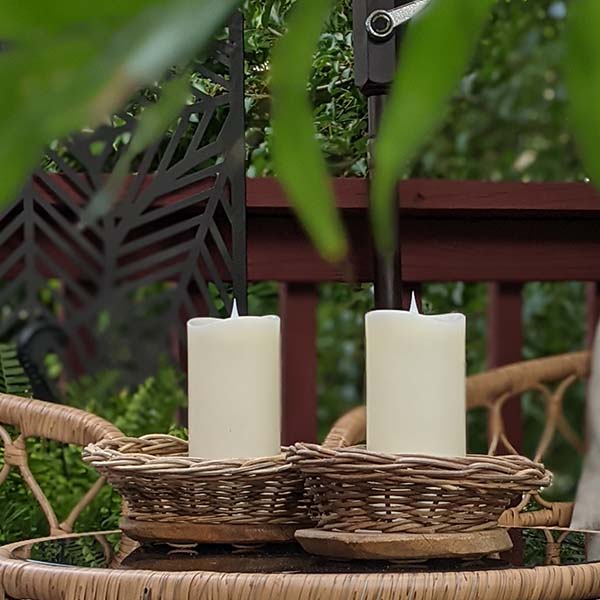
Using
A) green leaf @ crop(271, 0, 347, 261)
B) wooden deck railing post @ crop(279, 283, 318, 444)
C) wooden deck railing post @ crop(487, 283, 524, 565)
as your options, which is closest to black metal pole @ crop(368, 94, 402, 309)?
wooden deck railing post @ crop(279, 283, 318, 444)

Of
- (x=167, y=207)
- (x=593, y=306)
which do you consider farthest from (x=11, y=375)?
(x=593, y=306)

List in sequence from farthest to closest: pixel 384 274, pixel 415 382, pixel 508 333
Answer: pixel 508 333
pixel 384 274
pixel 415 382

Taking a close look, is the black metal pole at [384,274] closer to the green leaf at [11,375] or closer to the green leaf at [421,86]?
the green leaf at [11,375]

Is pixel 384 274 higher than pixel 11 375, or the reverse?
pixel 384 274

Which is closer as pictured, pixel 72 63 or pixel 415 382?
pixel 72 63

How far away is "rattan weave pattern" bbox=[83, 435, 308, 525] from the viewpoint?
0.80 metres

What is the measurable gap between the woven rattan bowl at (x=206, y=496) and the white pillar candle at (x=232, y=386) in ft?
0.08

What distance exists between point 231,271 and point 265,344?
1.79 feet

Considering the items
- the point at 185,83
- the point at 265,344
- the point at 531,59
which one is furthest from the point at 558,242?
the point at 185,83

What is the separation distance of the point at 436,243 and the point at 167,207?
408 mm

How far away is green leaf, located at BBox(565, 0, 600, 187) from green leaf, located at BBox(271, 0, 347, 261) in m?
0.03

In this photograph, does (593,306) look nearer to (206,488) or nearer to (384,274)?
(384,274)

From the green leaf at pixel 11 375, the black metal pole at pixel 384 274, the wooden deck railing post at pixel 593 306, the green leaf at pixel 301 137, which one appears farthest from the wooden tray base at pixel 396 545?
the wooden deck railing post at pixel 593 306

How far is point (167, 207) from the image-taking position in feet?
4.67
